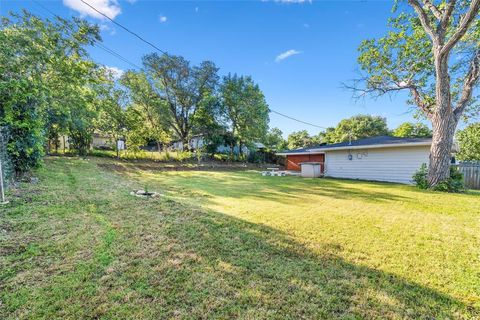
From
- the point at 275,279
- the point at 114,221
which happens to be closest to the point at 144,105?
the point at 114,221

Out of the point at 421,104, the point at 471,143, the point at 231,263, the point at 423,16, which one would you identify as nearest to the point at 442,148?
the point at 421,104

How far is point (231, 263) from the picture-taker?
250 centimetres

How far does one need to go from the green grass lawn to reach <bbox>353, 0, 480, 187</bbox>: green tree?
5586 millimetres

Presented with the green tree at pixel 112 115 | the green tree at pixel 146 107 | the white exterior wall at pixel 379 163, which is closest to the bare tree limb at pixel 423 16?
the white exterior wall at pixel 379 163

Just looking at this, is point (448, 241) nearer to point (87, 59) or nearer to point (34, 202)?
point (34, 202)

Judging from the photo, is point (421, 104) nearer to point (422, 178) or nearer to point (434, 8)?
point (422, 178)

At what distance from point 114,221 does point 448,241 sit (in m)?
5.62

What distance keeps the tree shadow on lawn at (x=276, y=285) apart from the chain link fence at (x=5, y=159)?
14.9 feet

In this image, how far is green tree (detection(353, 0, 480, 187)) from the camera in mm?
8062

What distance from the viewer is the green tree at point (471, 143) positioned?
1739 centimetres

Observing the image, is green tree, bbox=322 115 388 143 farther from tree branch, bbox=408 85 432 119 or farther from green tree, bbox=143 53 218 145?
green tree, bbox=143 53 218 145

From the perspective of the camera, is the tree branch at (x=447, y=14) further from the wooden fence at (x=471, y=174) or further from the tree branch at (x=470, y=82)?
the wooden fence at (x=471, y=174)

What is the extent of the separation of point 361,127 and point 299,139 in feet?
29.8

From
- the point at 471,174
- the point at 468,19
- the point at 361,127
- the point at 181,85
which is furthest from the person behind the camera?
the point at 361,127
